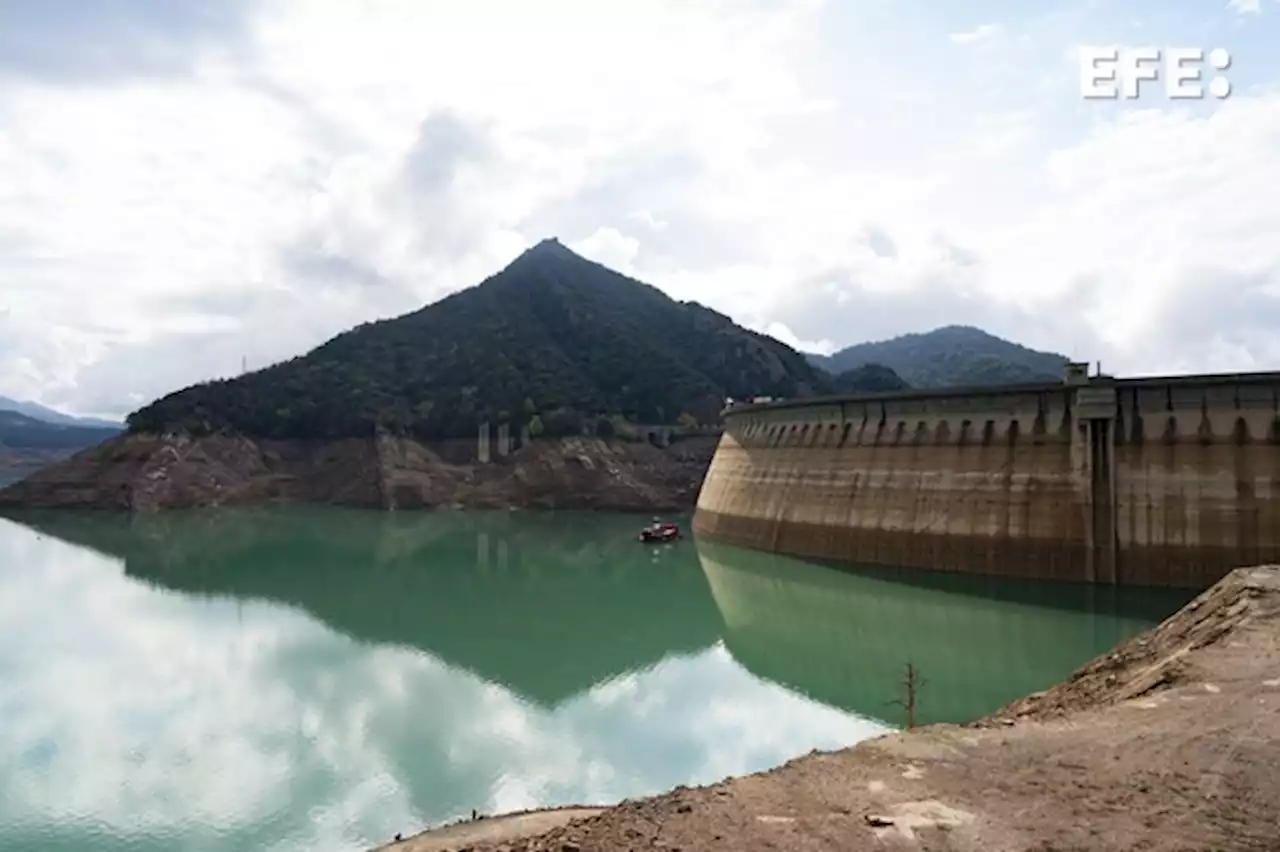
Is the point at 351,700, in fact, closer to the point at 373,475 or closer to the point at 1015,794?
the point at 1015,794

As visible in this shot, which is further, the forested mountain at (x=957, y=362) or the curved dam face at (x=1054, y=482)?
the forested mountain at (x=957, y=362)

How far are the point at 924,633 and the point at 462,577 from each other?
21.1 m

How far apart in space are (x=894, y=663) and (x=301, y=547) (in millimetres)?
36138

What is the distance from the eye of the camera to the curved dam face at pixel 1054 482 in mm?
26438

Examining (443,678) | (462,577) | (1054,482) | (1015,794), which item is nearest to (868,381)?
(462,577)

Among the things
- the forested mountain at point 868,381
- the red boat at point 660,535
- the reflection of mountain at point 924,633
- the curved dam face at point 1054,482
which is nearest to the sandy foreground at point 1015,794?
the reflection of mountain at point 924,633

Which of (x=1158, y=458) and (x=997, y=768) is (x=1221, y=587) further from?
(x=1158, y=458)

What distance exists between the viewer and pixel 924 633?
25.0 metres

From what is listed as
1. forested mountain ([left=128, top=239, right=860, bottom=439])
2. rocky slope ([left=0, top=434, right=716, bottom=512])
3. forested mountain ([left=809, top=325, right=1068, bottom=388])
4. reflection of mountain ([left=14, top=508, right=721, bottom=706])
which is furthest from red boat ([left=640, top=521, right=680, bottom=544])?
forested mountain ([left=809, top=325, right=1068, bottom=388])

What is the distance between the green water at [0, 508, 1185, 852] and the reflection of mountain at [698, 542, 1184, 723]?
0.34 feet

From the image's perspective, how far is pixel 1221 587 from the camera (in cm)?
1330

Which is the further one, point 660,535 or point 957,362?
point 957,362

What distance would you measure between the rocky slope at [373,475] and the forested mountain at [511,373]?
2.06 meters

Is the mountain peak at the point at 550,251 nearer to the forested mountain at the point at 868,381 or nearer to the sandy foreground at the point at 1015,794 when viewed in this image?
the forested mountain at the point at 868,381
